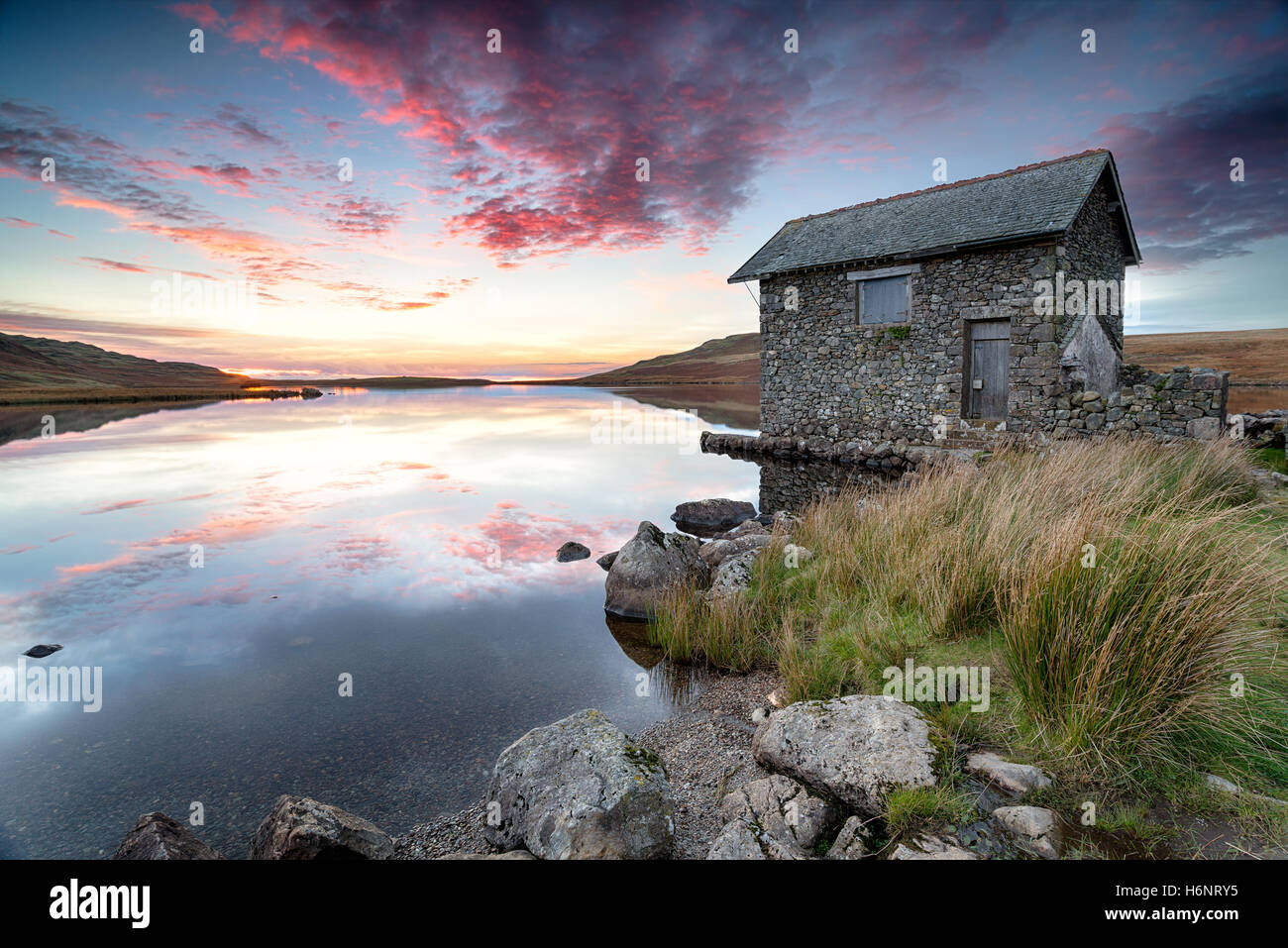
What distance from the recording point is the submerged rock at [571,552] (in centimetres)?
960

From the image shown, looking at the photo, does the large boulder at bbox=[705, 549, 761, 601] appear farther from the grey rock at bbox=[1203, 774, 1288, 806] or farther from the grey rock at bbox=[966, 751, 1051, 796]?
the grey rock at bbox=[1203, 774, 1288, 806]

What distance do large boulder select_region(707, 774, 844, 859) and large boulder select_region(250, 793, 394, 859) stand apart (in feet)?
5.97

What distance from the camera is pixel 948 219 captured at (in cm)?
1600

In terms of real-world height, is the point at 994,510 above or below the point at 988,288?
below

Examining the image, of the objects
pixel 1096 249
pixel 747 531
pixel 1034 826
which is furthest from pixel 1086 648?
pixel 1096 249

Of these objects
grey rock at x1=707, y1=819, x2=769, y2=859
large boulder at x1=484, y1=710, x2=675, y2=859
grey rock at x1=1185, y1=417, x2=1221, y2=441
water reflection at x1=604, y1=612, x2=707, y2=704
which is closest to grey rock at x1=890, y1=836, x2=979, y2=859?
grey rock at x1=707, y1=819, x2=769, y2=859

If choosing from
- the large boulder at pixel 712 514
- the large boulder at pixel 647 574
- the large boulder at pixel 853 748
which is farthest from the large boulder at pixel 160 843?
the large boulder at pixel 712 514

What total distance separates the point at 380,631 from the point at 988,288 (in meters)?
15.5

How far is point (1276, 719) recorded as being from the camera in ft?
9.70

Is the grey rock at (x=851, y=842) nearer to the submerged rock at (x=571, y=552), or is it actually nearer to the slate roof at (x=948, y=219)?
the submerged rock at (x=571, y=552)

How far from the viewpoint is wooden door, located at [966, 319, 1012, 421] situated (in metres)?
14.6

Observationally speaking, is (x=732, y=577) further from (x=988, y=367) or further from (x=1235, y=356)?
(x=1235, y=356)
